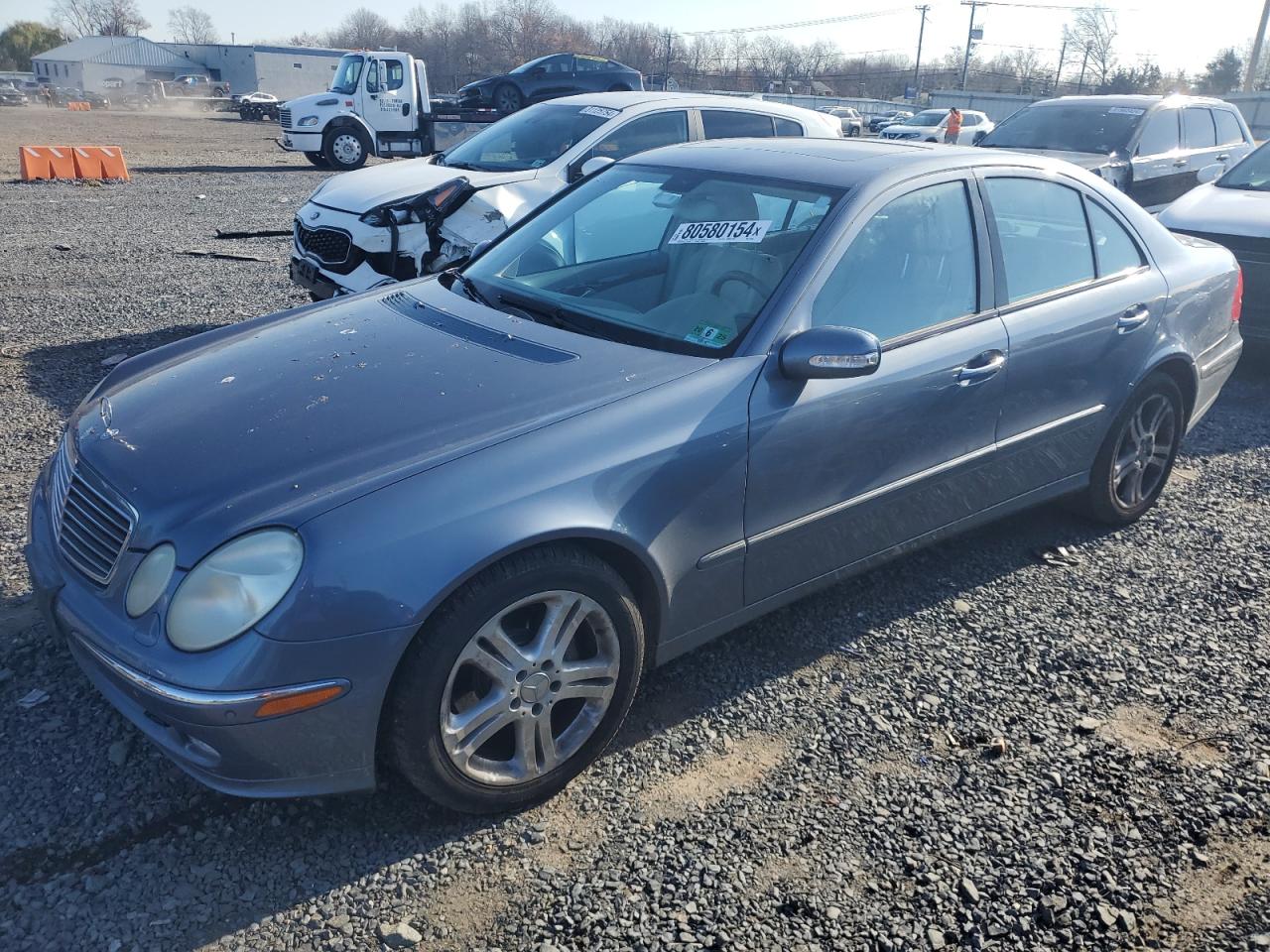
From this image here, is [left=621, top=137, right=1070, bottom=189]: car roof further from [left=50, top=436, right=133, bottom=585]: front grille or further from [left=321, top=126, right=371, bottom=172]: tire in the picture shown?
[left=321, top=126, right=371, bottom=172]: tire

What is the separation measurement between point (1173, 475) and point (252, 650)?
4.83 meters

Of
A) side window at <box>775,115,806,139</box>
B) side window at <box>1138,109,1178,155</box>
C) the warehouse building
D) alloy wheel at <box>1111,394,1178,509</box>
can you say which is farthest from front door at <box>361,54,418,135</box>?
the warehouse building

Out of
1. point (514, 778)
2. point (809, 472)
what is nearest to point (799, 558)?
point (809, 472)

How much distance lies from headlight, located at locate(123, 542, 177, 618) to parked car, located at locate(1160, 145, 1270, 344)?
7.00 m

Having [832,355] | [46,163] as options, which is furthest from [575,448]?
[46,163]

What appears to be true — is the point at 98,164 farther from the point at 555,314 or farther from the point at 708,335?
the point at 708,335

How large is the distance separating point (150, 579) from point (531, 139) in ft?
20.6

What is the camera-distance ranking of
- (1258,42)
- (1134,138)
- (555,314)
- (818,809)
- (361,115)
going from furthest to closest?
(1258,42)
(361,115)
(1134,138)
(555,314)
(818,809)

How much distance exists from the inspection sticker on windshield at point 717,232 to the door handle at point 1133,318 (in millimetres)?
1651

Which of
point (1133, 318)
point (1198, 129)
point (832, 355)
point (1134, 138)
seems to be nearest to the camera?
point (832, 355)

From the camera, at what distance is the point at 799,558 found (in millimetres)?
3170

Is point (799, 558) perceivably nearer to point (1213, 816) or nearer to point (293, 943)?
Result: point (1213, 816)

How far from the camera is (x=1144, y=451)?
448cm

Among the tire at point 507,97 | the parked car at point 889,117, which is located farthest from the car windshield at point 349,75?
the parked car at point 889,117
